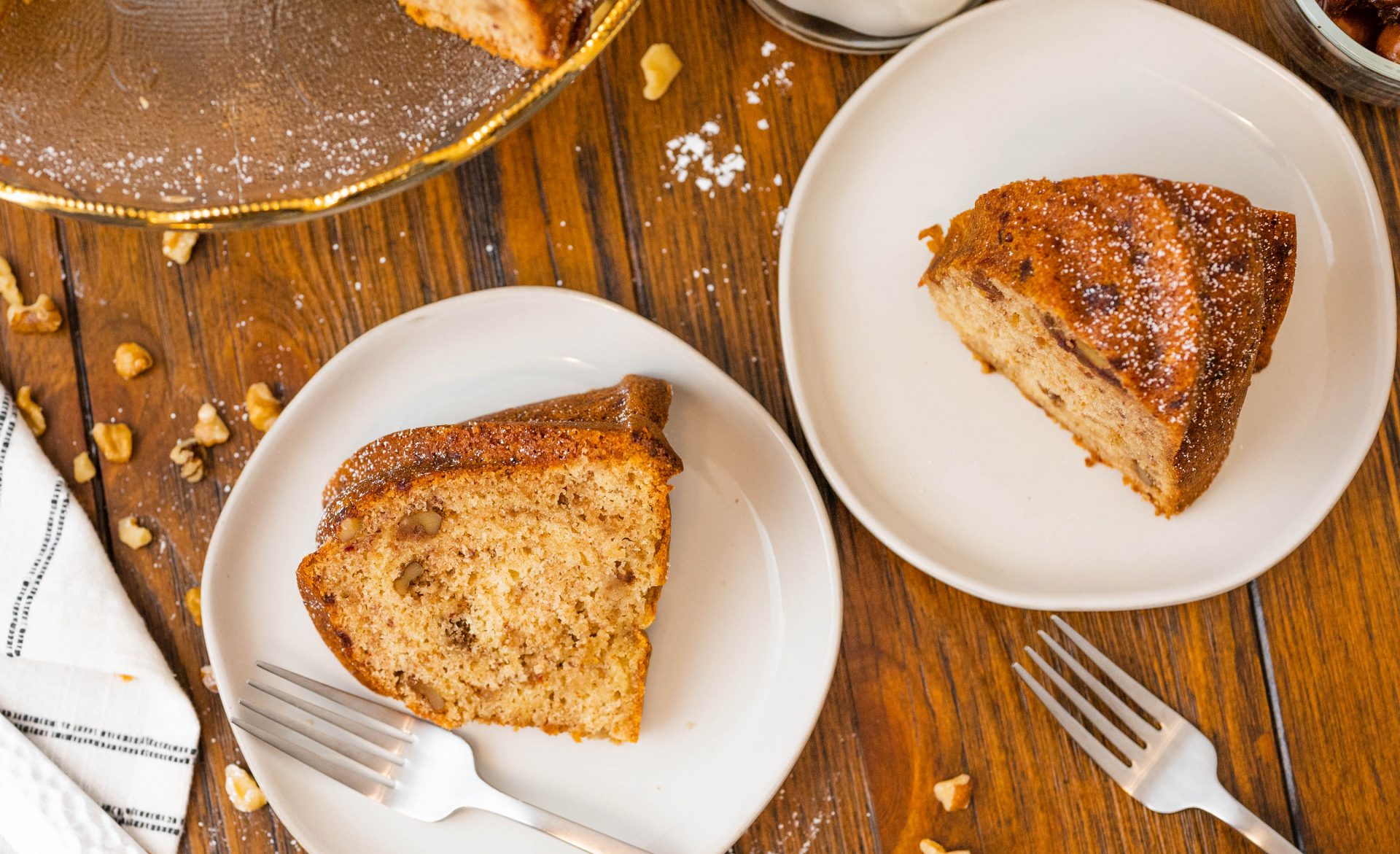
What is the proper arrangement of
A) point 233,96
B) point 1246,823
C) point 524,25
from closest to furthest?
point 524,25
point 233,96
point 1246,823

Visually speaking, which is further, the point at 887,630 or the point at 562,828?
the point at 887,630

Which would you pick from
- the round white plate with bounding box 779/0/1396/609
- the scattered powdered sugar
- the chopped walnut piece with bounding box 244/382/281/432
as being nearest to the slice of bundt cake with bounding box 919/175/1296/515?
the round white plate with bounding box 779/0/1396/609

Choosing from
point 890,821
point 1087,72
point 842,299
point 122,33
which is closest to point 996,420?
point 842,299

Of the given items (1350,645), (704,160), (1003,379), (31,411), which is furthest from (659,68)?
(1350,645)

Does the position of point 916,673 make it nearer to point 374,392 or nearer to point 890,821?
point 890,821

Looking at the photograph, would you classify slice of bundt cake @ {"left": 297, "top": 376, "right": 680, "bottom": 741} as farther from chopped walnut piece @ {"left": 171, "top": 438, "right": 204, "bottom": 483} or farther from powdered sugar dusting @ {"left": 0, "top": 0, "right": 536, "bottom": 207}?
powdered sugar dusting @ {"left": 0, "top": 0, "right": 536, "bottom": 207}

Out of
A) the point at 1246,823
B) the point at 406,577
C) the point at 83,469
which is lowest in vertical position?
the point at 1246,823

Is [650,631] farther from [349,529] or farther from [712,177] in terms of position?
[712,177]

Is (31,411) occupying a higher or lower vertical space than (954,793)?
higher

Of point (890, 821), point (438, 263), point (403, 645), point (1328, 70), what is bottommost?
point (890, 821)
